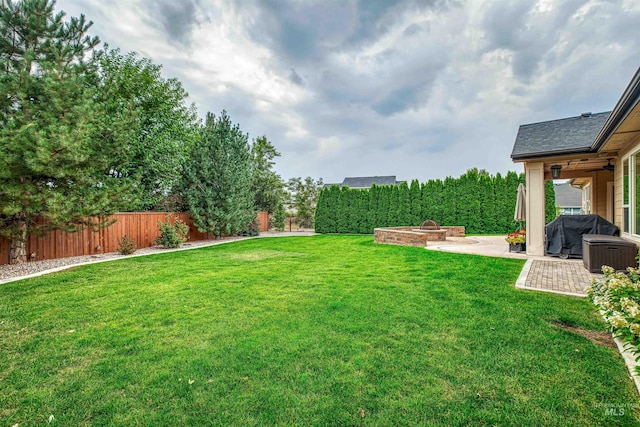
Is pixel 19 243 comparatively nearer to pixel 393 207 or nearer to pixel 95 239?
pixel 95 239

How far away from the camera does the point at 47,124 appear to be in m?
6.76

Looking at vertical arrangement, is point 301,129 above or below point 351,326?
above

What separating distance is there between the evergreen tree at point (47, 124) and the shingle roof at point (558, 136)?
11.4 m

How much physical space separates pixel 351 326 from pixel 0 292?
622 cm

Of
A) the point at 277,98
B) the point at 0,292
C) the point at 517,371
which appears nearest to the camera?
the point at 517,371

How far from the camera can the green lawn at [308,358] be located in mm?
1889

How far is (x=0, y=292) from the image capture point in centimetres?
500

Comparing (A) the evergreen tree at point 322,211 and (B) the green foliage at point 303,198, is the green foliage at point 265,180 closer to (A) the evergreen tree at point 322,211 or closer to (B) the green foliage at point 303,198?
(B) the green foliage at point 303,198

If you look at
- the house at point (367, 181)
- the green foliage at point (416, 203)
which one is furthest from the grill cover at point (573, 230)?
the house at point (367, 181)

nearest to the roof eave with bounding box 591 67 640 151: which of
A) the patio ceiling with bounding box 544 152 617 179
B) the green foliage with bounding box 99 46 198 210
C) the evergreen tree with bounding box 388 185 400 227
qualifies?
the patio ceiling with bounding box 544 152 617 179

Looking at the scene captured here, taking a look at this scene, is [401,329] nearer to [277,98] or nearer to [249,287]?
[249,287]

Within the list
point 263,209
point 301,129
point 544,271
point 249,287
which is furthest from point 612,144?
point 263,209

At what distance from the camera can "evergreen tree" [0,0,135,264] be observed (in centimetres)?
636

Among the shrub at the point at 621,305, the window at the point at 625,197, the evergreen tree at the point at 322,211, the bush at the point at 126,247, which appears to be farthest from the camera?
the evergreen tree at the point at 322,211
